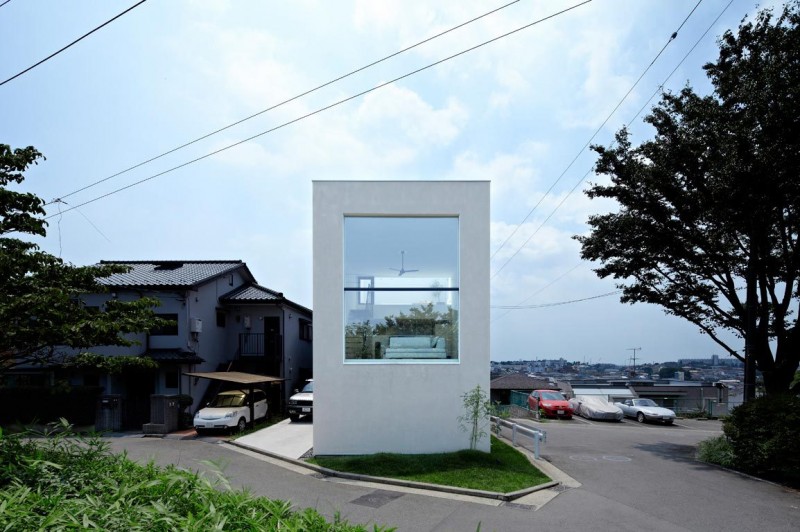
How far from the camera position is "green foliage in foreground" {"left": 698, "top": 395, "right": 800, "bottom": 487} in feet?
35.4

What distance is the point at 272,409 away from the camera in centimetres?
2189

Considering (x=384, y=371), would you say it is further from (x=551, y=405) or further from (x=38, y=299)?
(x=551, y=405)

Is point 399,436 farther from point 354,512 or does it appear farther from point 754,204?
point 754,204

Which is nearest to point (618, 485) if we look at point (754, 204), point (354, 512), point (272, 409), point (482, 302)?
point (482, 302)

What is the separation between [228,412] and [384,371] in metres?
7.55

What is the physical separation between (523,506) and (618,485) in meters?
3.10

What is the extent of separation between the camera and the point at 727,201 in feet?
43.3

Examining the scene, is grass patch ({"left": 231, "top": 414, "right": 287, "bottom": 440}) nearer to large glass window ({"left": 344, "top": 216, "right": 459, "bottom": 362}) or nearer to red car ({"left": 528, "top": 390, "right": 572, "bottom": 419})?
large glass window ({"left": 344, "top": 216, "right": 459, "bottom": 362})

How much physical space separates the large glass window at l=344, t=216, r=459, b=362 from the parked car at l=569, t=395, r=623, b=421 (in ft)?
49.1

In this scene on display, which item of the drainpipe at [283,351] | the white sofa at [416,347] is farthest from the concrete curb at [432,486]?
the drainpipe at [283,351]

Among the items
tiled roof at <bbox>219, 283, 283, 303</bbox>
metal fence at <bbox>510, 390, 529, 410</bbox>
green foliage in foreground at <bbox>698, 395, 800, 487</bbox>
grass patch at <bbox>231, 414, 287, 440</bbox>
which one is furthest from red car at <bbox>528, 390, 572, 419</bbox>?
tiled roof at <bbox>219, 283, 283, 303</bbox>

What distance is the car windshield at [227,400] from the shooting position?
17781 mm

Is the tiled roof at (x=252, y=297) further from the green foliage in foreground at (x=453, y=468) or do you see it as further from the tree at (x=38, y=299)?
the tree at (x=38, y=299)

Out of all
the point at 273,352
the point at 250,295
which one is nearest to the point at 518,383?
the point at 273,352
